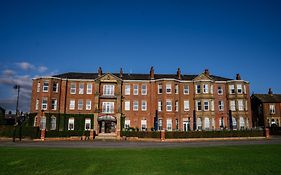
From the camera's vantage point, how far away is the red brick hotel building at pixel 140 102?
160 feet

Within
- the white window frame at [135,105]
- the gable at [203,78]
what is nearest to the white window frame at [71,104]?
the white window frame at [135,105]

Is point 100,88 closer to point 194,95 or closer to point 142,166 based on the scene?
point 194,95

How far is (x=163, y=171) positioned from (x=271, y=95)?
200 feet

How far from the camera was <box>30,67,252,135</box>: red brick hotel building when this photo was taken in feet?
160

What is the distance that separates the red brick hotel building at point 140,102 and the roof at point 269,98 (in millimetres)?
10481

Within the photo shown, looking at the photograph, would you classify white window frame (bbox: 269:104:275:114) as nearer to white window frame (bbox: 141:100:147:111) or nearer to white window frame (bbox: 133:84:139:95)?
white window frame (bbox: 141:100:147:111)

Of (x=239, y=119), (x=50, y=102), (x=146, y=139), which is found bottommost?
(x=146, y=139)

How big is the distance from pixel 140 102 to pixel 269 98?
113ft

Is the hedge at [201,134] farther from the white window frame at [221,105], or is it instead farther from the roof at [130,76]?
the roof at [130,76]

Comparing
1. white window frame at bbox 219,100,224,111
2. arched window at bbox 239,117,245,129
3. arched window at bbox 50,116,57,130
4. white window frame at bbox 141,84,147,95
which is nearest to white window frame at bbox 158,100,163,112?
white window frame at bbox 141,84,147,95

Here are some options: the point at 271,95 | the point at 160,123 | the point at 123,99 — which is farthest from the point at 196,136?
the point at 271,95

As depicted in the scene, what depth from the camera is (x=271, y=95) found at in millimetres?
61562

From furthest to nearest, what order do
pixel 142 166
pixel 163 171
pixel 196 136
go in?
pixel 196 136 → pixel 142 166 → pixel 163 171

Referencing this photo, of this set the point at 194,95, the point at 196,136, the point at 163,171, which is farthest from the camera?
the point at 194,95
